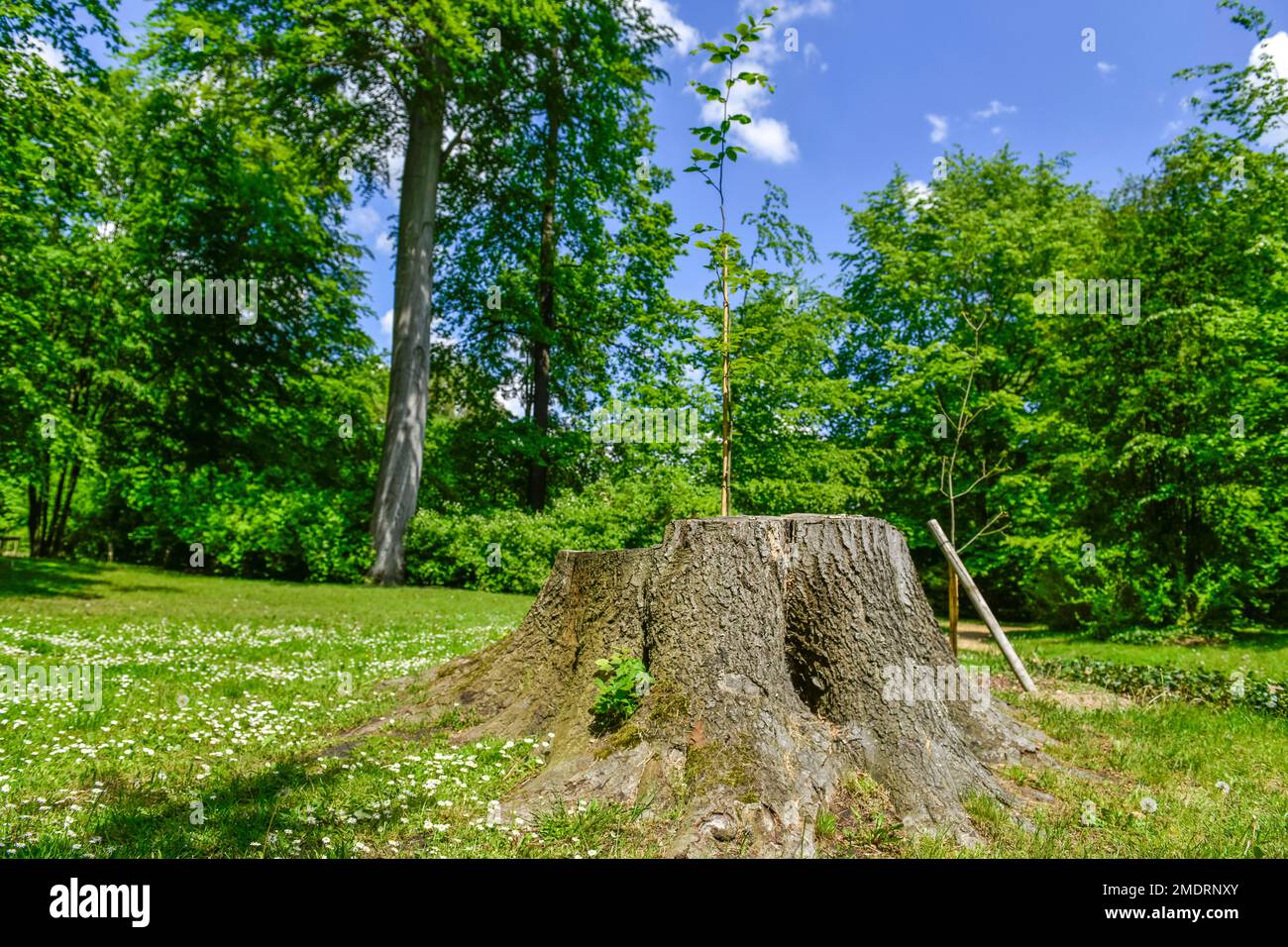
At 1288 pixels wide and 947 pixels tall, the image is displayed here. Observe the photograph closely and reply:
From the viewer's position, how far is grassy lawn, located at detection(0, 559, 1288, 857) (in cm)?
339

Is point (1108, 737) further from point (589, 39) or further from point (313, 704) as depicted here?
point (589, 39)

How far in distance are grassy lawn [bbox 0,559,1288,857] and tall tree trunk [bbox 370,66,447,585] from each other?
11.7 meters

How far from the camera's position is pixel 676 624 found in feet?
13.9

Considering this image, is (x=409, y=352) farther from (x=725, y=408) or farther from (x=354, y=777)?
(x=354, y=777)

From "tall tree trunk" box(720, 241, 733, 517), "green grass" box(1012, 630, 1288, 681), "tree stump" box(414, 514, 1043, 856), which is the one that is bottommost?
"green grass" box(1012, 630, 1288, 681)

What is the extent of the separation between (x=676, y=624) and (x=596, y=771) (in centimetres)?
94

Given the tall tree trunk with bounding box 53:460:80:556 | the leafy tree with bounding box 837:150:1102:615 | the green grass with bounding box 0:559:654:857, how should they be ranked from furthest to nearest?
the tall tree trunk with bounding box 53:460:80:556 < the leafy tree with bounding box 837:150:1102:615 < the green grass with bounding box 0:559:654:857

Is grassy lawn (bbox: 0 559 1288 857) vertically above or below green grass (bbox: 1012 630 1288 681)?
above

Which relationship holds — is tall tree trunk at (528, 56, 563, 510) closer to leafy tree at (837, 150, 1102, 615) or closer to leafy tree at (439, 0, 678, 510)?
leafy tree at (439, 0, 678, 510)

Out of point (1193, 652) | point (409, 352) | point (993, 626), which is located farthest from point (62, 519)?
point (1193, 652)

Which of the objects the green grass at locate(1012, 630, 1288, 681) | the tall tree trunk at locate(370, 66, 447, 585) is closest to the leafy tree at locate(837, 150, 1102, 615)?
the green grass at locate(1012, 630, 1288, 681)

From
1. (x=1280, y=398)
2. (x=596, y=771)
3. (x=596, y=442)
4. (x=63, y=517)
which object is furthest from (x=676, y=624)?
(x=63, y=517)

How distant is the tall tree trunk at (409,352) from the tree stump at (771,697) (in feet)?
56.8
